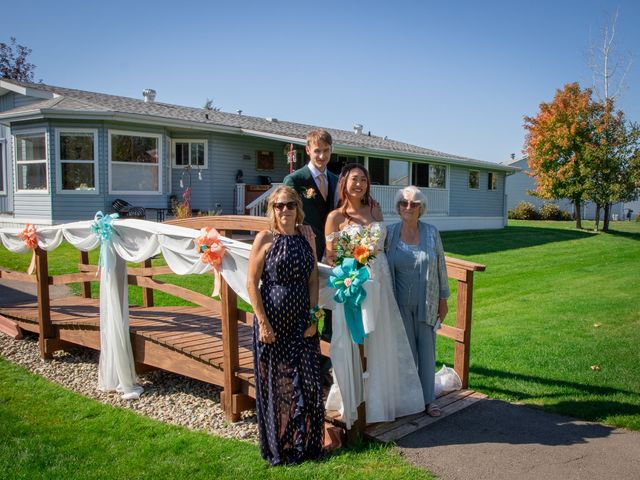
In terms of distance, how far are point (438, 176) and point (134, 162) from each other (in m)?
12.9

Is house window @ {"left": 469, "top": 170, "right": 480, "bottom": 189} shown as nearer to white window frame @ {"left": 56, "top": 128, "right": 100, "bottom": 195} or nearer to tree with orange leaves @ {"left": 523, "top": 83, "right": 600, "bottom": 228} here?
tree with orange leaves @ {"left": 523, "top": 83, "right": 600, "bottom": 228}

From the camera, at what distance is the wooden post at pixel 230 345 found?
4.39 m

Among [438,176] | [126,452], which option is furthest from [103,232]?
[438,176]

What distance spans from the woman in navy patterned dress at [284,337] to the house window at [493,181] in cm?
2287

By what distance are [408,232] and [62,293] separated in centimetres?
712

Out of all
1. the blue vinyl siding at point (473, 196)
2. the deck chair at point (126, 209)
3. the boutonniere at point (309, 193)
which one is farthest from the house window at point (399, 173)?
the boutonniere at point (309, 193)

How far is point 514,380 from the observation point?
17.1 ft

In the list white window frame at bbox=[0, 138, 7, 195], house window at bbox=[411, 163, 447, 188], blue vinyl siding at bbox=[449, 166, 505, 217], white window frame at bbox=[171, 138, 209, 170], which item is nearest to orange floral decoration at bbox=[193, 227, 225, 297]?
white window frame at bbox=[171, 138, 209, 170]

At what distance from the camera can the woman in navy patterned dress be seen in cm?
362

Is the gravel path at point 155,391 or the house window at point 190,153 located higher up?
the house window at point 190,153

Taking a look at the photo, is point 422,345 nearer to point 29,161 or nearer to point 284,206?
point 284,206

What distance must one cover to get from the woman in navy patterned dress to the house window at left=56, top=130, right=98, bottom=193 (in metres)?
11.7

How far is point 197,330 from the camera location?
18.9 ft

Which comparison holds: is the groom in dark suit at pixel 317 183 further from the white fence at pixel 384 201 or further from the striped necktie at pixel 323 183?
the white fence at pixel 384 201
